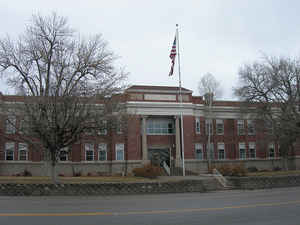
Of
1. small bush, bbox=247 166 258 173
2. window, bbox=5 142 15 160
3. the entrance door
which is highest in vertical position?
window, bbox=5 142 15 160

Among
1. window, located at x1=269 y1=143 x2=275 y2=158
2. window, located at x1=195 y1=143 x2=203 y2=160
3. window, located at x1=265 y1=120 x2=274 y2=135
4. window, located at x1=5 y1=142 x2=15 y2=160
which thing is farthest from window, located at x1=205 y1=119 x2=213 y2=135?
window, located at x1=5 y1=142 x2=15 y2=160

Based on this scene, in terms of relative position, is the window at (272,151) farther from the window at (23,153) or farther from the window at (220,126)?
the window at (23,153)

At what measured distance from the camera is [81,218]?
9.98 m

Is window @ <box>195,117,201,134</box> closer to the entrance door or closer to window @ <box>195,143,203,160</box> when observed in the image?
window @ <box>195,143,203,160</box>

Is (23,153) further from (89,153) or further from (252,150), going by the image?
(252,150)

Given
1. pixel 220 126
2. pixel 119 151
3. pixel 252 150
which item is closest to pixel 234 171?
pixel 220 126

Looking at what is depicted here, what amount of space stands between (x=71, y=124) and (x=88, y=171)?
18.4 m

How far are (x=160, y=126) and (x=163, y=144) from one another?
2.48 meters

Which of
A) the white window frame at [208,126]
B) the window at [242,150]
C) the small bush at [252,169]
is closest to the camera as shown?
the small bush at [252,169]

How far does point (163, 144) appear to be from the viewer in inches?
1599

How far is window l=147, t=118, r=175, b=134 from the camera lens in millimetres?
40719

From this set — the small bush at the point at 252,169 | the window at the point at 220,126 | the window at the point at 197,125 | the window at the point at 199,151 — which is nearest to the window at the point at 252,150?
the small bush at the point at 252,169

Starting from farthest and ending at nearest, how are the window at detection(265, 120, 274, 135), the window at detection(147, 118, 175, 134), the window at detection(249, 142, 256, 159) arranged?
1. the window at detection(249, 142, 256, 159)
2. the window at detection(147, 118, 175, 134)
3. the window at detection(265, 120, 274, 135)

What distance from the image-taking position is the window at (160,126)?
4072 cm
